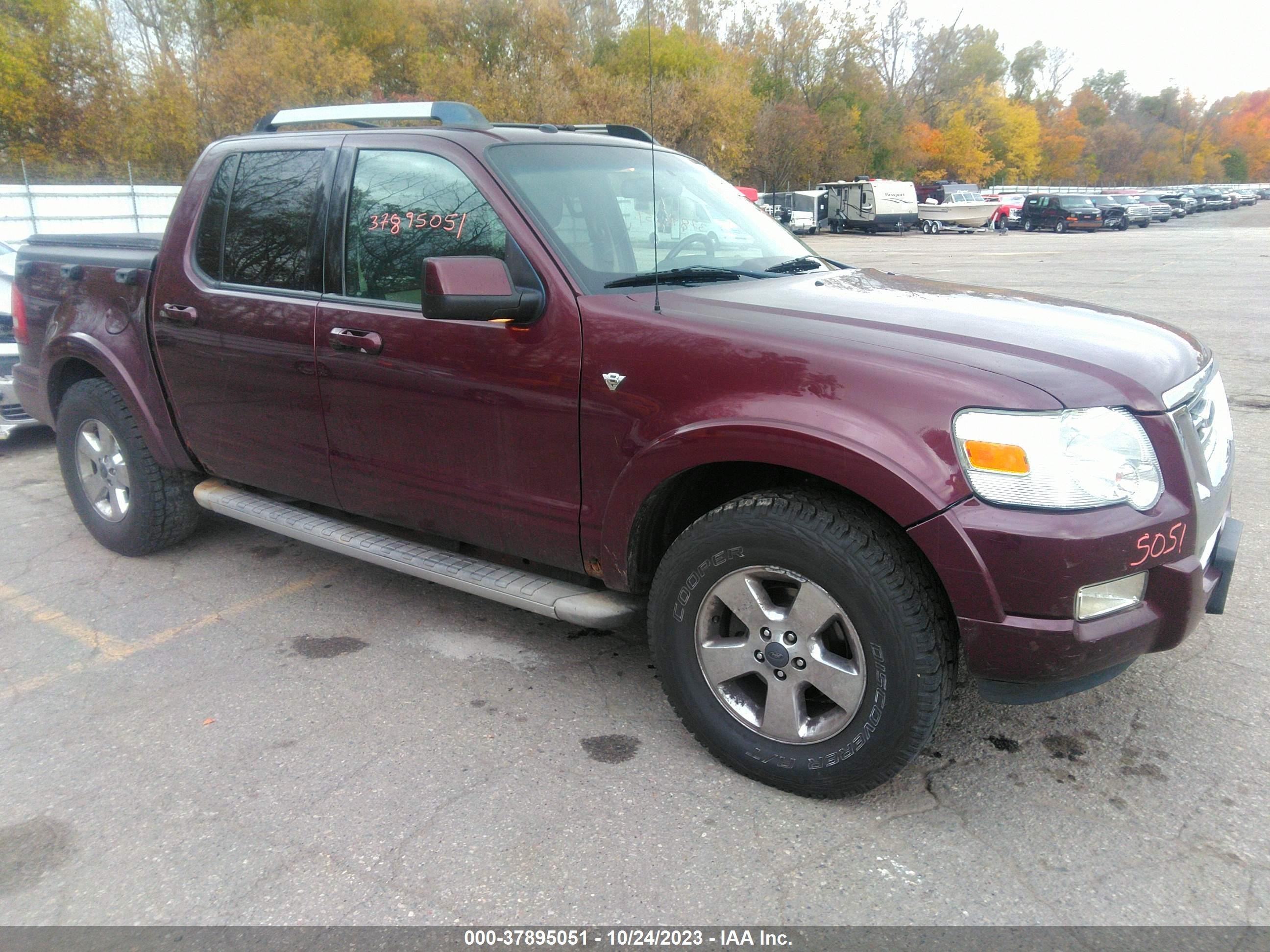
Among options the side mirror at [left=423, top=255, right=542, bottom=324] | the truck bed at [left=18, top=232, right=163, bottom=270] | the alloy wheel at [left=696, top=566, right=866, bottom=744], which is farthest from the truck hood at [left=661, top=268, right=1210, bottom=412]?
the truck bed at [left=18, top=232, right=163, bottom=270]

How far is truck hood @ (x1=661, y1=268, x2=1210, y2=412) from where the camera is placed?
2.44m

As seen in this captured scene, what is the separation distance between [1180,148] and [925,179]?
184 ft

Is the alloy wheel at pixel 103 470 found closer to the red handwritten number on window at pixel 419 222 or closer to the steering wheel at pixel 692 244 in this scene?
the red handwritten number on window at pixel 419 222

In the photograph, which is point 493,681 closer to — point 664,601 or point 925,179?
point 664,601

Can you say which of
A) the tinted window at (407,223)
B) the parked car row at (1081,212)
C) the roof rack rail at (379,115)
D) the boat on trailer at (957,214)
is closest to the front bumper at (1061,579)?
the tinted window at (407,223)

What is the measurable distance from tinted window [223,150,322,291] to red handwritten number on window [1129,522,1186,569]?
2.91m

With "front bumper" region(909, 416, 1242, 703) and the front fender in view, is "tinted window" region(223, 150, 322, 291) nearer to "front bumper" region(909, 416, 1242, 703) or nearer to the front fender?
the front fender

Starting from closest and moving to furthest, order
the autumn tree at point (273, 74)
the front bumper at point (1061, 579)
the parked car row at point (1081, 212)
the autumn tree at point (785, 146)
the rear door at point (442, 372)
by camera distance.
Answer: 1. the front bumper at point (1061, 579)
2. the rear door at point (442, 372)
3. the autumn tree at point (273, 74)
4. the parked car row at point (1081, 212)
5. the autumn tree at point (785, 146)

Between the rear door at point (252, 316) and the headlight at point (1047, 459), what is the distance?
244cm

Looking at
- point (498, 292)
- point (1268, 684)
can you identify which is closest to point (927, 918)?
point (1268, 684)

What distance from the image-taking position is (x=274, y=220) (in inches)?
152

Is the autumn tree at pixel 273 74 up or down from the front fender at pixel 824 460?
up

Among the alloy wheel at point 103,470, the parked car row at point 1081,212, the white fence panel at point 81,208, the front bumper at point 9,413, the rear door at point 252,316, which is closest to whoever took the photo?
the rear door at point 252,316

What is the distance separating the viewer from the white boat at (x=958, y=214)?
44.5 m
